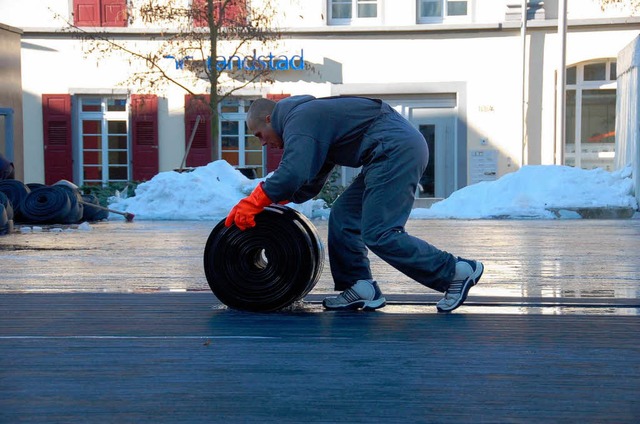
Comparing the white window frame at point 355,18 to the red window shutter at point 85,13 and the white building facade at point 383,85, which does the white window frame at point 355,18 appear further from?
the red window shutter at point 85,13

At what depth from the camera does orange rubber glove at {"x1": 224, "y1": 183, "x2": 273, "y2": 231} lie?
18.7 feet

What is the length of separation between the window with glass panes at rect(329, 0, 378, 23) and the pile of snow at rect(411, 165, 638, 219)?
8.83 metres

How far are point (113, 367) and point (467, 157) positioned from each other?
24980mm

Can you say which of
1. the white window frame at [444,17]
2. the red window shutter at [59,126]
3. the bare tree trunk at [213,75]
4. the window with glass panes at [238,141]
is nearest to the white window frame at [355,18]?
the white window frame at [444,17]

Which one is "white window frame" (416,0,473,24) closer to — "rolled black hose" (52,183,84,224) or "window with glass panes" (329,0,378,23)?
"window with glass panes" (329,0,378,23)

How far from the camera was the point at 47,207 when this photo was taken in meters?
17.6

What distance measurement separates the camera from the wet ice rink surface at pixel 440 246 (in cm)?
671

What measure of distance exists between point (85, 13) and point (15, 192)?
41.6 feet

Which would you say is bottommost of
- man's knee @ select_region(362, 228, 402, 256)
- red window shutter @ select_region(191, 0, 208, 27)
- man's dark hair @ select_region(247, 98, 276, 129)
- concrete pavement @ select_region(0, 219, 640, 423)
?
concrete pavement @ select_region(0, 219, 640, 423)

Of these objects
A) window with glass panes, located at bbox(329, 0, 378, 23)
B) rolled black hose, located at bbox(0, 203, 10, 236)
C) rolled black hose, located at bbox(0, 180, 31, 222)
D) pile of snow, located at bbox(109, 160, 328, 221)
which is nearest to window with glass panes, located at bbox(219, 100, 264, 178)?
window with glass panes, located at bbox(329, 0, 378, 23)

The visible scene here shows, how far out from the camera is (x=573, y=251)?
11.3 meters

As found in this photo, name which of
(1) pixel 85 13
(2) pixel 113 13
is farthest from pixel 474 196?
(1) pixel 85 13

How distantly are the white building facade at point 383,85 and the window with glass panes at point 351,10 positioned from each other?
1.1 inches

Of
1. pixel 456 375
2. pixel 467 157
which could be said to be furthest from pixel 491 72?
pixel 456 375
